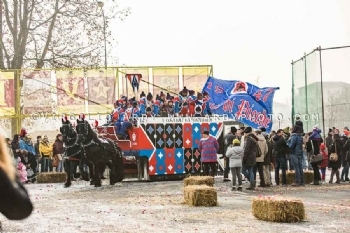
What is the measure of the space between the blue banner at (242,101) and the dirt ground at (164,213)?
4.87 m

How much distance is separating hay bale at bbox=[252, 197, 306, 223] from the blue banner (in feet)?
37.0

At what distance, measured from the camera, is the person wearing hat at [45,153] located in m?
25.3

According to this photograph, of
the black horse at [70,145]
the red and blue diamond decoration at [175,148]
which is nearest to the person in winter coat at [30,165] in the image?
the black horse at [70,145]

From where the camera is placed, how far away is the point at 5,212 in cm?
256

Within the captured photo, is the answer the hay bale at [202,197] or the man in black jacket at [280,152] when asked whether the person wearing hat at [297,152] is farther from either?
the hay bale at [202,197]

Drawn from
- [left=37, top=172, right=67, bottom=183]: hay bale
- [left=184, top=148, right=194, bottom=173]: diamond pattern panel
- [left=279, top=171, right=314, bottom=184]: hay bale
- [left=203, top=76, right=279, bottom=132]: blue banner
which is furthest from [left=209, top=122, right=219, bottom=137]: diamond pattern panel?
[left=37, top=172, right=67, bottom=183]: hay bale

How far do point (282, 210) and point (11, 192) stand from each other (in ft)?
26.9

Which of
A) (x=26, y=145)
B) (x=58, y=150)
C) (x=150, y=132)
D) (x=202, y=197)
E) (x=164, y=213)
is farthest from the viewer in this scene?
(x=58, y=150)

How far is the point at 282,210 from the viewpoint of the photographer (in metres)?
10.1

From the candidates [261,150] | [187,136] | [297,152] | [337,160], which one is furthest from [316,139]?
[187,136]

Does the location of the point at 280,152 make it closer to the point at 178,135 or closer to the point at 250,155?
the point at 250,155

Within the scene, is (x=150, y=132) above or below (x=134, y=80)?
below

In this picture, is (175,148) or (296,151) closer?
(296,151)

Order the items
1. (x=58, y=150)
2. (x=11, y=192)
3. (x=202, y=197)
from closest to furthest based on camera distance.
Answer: (x=11, y=192) < (x=202, y=197) < (x=58, y=150)
